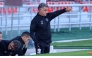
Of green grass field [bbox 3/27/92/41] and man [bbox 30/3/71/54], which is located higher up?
man [bbox 30/3/71/54]

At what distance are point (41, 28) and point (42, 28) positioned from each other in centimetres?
A: 2

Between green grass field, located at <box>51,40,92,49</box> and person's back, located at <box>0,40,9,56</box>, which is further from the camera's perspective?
green grass field, located at <box>51,40,92,49</box>

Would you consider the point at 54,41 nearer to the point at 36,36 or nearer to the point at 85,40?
the point at 85,40

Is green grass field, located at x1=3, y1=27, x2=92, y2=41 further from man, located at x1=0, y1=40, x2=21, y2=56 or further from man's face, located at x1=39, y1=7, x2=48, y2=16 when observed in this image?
man, located at x1=0, y1=40, x2=21, y2=56

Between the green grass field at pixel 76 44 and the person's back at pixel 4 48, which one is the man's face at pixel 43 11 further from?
the green grass field at pixel 76 44

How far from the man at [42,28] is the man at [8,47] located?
2.82ft

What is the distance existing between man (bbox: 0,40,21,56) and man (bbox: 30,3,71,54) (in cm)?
86

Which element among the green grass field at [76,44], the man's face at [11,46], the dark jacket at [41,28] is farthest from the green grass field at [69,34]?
the man's face at [11,46]

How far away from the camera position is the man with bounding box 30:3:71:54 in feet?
31.1

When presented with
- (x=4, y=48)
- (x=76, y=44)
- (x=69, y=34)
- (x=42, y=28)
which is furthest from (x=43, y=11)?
(x=69, y=34)

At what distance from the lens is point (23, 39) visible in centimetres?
909

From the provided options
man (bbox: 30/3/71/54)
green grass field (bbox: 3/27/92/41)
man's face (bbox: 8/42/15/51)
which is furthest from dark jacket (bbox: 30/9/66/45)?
green grass field (bbox: 3/27/92/41)

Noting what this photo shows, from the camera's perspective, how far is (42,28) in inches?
375

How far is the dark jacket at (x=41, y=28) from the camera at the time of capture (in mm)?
9477
